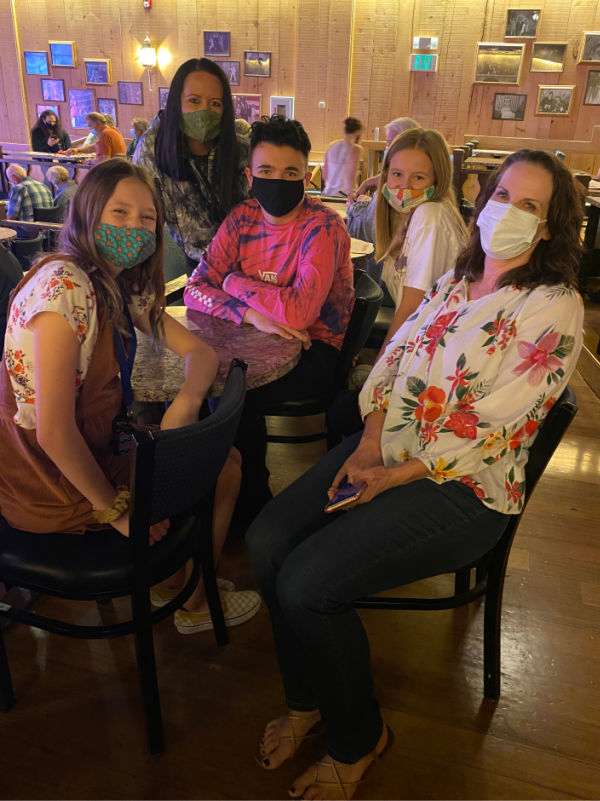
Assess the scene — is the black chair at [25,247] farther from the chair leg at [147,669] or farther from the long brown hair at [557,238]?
the long brown hair at [557,238]

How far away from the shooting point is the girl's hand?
4.74ft

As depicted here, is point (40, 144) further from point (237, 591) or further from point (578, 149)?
point (237, 591)

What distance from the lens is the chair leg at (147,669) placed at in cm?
130

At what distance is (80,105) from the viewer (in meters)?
9.48

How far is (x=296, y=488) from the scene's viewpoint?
1.51 m

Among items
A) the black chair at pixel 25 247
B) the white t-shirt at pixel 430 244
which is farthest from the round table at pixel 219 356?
the black chair at pixel 25 247

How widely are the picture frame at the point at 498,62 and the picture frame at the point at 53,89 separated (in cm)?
619

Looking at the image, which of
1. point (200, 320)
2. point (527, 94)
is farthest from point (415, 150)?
point (527, 94)

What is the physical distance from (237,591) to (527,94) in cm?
795

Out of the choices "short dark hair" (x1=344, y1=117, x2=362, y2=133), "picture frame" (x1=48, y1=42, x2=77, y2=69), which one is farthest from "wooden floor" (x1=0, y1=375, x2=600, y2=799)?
"picture frame" (x1=48, y1=42, x2=77, y2=69)

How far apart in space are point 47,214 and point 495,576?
5.42m

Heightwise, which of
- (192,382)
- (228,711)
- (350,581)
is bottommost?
(228,711)

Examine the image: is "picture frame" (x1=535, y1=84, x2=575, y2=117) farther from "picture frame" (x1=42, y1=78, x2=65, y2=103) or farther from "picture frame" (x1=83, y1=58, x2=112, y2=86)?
"picture frame" (x1=42, y1=78, x2=65, y2=103)

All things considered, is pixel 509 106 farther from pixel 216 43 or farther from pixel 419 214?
pixel 419 214
